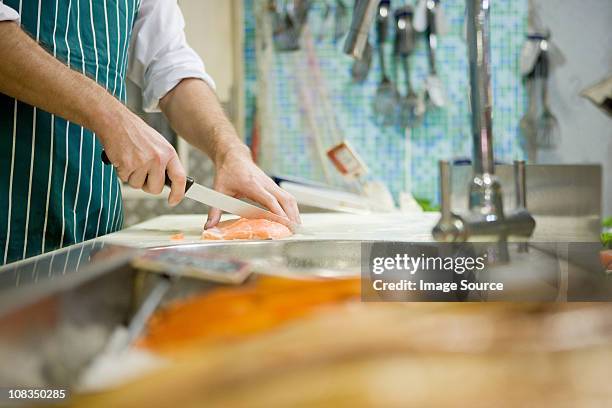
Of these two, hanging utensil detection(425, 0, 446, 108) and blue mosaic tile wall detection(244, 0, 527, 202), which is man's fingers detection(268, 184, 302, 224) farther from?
hanging utensil detection(425, 0, 446, 108)

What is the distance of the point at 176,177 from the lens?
28.5 inches

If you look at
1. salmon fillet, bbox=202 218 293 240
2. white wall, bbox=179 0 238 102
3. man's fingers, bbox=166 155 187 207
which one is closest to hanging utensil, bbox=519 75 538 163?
white wall, bbox=179 0 238 102

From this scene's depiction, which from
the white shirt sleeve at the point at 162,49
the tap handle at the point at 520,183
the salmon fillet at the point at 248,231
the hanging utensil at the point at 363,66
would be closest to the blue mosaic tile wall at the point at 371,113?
the hanging utensil at the point at 363,66

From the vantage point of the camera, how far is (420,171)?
1850 millimetres

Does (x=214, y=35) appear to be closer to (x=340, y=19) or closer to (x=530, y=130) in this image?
(x=530, y=130)

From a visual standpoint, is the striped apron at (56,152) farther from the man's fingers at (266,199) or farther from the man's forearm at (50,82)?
the man's fingers at (266,199)

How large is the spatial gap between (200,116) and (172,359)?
2.33 feet

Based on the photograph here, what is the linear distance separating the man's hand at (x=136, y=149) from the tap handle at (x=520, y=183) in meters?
0.38

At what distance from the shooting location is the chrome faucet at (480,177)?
440 mm

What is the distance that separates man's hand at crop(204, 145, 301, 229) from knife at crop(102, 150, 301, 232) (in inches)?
1.2

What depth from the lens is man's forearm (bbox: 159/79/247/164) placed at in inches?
37.6

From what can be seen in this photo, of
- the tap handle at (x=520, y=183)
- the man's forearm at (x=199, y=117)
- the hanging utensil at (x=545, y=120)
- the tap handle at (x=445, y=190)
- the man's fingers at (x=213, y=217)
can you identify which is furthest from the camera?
the hanging utensil at (x=545, y=120)

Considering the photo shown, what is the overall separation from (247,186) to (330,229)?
14 cm

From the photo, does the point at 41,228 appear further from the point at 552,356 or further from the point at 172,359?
the point at 552,356
